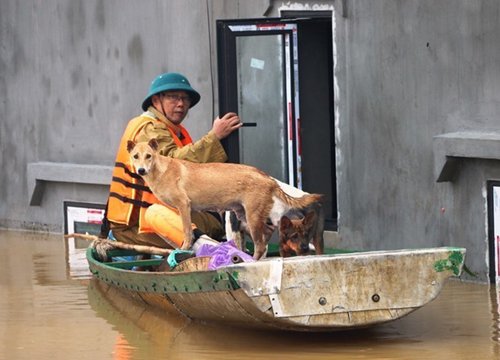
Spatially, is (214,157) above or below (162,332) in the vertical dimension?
above

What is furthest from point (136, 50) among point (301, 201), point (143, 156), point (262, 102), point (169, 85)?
point (301, 201)

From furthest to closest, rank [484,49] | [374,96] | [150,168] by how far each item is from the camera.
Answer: [374,96] → [484,49] → [150,168]

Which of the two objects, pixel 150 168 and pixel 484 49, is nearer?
pixel 150 168

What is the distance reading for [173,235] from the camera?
1320 cm

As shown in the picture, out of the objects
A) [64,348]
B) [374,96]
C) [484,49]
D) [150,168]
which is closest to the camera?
[64,348]

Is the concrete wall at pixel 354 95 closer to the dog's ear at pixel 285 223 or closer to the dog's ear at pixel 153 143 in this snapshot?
the dog's ear at pixel 285 223

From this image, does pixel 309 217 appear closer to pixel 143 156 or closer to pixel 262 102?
pixel 143 156

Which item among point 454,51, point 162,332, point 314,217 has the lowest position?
point 162,332

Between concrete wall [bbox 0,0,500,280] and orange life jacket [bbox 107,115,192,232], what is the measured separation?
2097 mm

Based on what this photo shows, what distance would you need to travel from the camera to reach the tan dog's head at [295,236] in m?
12.4

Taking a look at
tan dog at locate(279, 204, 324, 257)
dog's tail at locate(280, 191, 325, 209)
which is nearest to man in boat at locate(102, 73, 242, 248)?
dog's tail at locate(280, 191, 325, 209)

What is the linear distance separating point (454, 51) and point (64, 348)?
4.40 m

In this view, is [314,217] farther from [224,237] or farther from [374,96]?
[374,96]

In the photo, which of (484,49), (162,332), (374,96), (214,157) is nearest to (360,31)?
(374,96)
